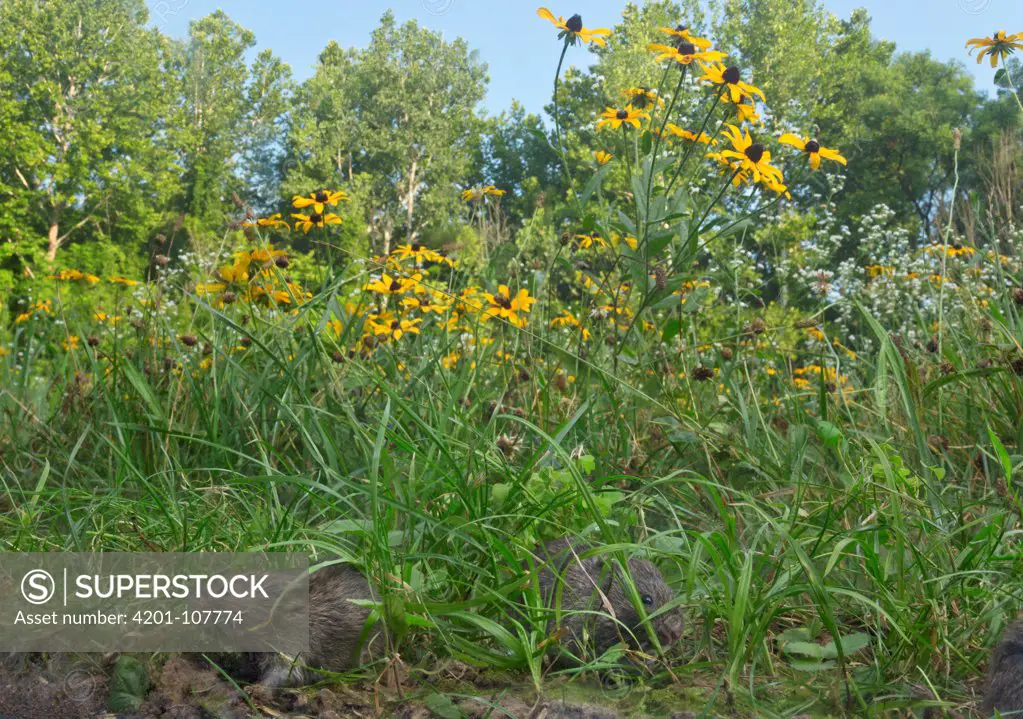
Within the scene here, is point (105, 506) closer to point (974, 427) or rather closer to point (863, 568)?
point (863, 568)

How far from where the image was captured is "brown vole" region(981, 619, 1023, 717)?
1271 mm

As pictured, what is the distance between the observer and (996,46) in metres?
3.24

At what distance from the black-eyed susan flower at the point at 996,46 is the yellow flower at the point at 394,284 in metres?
2.21

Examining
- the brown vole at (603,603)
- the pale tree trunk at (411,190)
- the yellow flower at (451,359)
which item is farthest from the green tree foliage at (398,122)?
the brown vole at (603,603)

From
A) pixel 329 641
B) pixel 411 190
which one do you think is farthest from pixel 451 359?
pixel 411 190

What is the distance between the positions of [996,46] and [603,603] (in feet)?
9.15

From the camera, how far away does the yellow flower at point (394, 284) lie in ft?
10.1

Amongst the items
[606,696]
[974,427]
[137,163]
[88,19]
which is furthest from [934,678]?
[88,19]

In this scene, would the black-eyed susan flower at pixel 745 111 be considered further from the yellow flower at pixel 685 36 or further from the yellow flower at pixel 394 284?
the yellow flower at pixel 394 284

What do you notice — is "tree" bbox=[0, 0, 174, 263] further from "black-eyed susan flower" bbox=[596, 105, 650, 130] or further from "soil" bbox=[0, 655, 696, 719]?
"soil" bbox=[0, 655, 696, 719]

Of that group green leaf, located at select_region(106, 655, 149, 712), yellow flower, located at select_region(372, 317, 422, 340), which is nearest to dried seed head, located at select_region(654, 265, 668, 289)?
yellow flower, located at select_region(372, 317, 422, 340)

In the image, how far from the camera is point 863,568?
6.03 feet

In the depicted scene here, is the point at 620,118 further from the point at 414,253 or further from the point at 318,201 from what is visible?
the point at 318,201

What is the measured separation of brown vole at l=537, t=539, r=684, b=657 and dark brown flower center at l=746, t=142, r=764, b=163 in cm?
142
